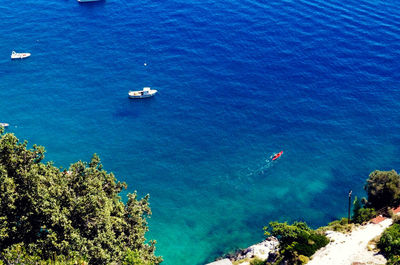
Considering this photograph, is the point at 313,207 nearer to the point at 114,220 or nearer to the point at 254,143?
the point at 254,143

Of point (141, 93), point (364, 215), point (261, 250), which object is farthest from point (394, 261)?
point (141, 93)

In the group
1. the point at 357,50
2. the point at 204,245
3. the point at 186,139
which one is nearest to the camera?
the point at 204,245

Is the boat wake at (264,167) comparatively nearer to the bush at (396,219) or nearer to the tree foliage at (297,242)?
the tree foliage at (297,242)

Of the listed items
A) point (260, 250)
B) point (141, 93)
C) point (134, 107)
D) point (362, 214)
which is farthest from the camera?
point (141, 93)

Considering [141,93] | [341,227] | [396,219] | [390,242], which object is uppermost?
[141,93]

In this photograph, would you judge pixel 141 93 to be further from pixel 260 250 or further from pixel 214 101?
pixel 260 250

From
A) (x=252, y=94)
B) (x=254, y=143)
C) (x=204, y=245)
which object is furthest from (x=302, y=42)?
(x=204, y=245)
